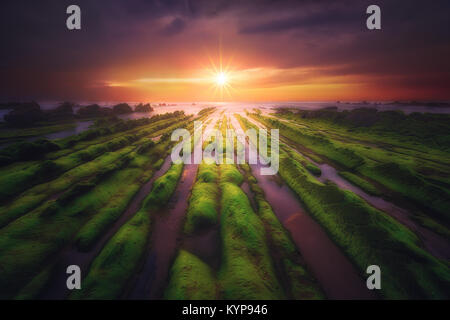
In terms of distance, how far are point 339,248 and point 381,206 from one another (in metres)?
6.62

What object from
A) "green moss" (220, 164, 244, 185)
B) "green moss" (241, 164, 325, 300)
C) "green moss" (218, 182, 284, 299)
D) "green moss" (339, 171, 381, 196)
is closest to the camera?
"green moss" (218, 182, 284, 299)

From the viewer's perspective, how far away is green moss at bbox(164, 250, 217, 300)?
20.8 feet

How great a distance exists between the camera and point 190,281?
676 cm

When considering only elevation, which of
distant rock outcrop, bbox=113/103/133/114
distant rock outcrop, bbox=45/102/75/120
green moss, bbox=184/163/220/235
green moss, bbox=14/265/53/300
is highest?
distant rock outcrop, bbox=113/103/133/114

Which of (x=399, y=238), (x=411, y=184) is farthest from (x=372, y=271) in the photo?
(x=411, y=184)

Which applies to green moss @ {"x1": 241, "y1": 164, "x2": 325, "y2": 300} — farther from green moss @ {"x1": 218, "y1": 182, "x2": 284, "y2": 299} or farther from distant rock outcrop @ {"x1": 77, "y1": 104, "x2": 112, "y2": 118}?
distant rock outcrop @ {"x1": 77, "y1": 104, "x2": 112, "y2": 118}

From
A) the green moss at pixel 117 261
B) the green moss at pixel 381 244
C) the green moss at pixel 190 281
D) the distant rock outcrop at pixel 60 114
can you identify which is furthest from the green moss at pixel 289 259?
the distant rock outcrop at pixel 60 114

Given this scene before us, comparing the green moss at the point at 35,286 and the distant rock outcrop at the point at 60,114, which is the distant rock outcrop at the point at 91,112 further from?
the green moss at the point at 35,286

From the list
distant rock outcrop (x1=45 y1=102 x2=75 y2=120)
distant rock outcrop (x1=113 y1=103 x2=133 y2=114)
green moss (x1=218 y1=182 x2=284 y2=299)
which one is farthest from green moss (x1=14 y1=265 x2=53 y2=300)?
distant rock outcrop (x1=113 y1=103 x2=133 y2=114)

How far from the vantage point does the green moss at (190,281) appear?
6355mm

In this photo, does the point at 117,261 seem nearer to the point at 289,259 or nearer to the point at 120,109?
the point at 289,259

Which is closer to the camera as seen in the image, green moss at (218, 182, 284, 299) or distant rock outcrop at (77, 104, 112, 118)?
green moss at (218, 182, 284, 299)

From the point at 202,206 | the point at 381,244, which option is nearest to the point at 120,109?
the point at 202,206

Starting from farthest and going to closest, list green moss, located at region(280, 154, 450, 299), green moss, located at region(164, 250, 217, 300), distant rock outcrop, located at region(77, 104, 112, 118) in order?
distant rock outcrop, located at region(77, 104, 112, 118) < green moss, located at region(280, 154, 450, 299) < green moss, located at region(164, 250, 217, 300)
